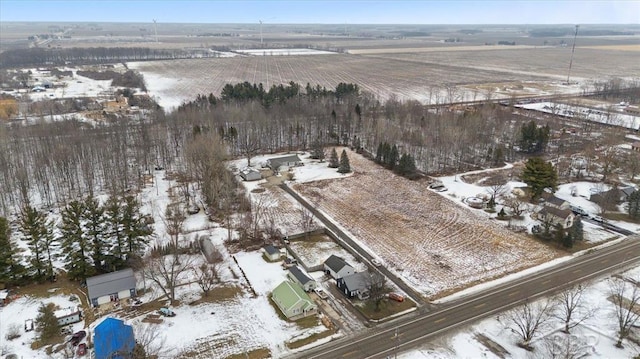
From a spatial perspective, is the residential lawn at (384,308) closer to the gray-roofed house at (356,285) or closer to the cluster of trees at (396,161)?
the gray-roofed house at (356,285)

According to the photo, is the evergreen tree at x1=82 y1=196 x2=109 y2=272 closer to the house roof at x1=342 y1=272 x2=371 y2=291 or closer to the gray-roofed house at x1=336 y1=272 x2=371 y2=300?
the gray-roofed house at x1=336 y1=272 x2=371 y2=300

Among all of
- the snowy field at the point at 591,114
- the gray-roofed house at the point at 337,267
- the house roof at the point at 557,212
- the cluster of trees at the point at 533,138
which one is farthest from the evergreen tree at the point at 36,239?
the snowy field at the point at 591,114

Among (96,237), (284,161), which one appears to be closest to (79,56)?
(284,161)

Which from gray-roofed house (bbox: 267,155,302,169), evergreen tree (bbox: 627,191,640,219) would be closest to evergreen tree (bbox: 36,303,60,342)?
gray-roofed house (bbox: 267,155,302,169)

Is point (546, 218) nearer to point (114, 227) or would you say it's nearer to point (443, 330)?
point (443, 330)

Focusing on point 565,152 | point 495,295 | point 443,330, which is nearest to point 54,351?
point 443,330

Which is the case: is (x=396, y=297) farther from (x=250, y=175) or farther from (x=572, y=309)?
(x=250, y=175)
